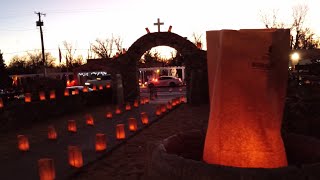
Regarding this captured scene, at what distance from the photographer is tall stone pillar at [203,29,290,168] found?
3.01 metres

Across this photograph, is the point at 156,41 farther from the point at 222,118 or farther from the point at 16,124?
the point at 222,118

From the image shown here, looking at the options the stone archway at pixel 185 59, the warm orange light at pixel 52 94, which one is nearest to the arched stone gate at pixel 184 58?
the stone archway at pixel 185 59

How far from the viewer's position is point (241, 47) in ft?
9.95

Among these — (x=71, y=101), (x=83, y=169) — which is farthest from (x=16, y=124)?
(x=83, y=169)

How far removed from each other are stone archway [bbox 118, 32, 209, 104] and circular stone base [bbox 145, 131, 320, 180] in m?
12.5

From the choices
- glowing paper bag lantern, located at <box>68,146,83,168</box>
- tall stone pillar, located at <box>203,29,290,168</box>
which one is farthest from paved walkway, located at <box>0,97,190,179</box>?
tall stone pillar, located at <box>203,29,290,168</box>

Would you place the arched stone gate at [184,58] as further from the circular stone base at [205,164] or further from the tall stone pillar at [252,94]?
the tall stone pillar at [252,94]

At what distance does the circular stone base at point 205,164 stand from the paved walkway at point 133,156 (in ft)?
3.05

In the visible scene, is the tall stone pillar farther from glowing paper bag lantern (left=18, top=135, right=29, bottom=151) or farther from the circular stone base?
glowing paper bag lantern (left=18, top=135, right=29, bottom=151)

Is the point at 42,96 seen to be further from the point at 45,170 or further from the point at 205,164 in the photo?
the point at 205,164

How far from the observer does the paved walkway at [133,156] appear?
20.8 feet

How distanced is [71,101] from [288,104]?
12606 millimetres

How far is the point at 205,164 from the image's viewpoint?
2807 mm

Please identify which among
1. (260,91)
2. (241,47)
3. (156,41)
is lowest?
(260,91)
